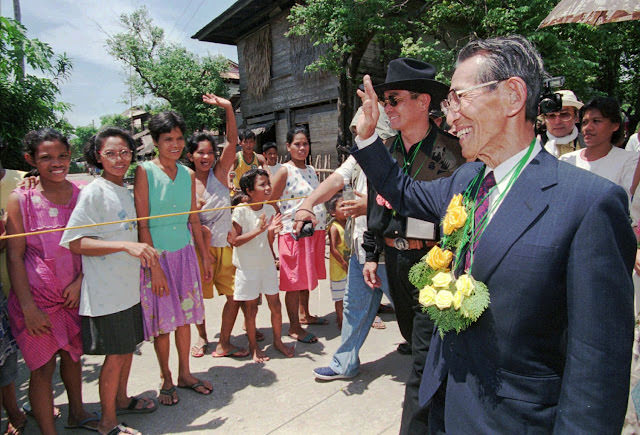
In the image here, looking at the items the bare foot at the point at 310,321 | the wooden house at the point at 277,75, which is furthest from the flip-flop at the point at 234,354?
the wooden house at the point at 277,75

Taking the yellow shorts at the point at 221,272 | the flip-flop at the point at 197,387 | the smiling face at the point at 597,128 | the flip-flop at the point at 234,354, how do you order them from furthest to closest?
the yellow shorts at the point at 221,272
the flip-flop at the point at 234,354
the smiling face at the point at 597,128
the flip-flop at the point at 197,387

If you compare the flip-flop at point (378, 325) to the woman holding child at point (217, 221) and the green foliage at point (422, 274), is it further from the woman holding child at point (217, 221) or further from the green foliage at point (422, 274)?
the green foliage at point (422, 274)

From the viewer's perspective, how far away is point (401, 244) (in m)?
2.54

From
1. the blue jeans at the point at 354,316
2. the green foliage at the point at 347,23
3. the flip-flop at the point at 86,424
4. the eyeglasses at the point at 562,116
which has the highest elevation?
the green foliage at the point at 347,23

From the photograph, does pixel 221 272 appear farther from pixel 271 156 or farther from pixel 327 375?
pixel 271 156

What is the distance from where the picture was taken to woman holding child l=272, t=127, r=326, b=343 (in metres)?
4.23

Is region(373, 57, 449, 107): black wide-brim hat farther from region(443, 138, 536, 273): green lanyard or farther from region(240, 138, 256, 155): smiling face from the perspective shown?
region(240, 138, 256, 155): smiling face

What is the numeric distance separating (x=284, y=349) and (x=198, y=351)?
0.83m

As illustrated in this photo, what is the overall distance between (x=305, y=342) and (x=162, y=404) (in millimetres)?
1475

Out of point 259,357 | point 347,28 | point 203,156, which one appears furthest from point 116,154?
point 347,28

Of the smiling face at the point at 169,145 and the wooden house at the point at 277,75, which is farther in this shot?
the wooden house at the point at 277,75

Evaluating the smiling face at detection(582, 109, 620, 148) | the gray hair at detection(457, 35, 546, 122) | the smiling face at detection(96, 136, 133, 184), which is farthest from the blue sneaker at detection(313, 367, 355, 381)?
the smiling face at detection(582, 109, 620, 148)

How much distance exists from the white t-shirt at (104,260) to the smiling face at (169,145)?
0.48m

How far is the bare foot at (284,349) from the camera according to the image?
3.86 meters
